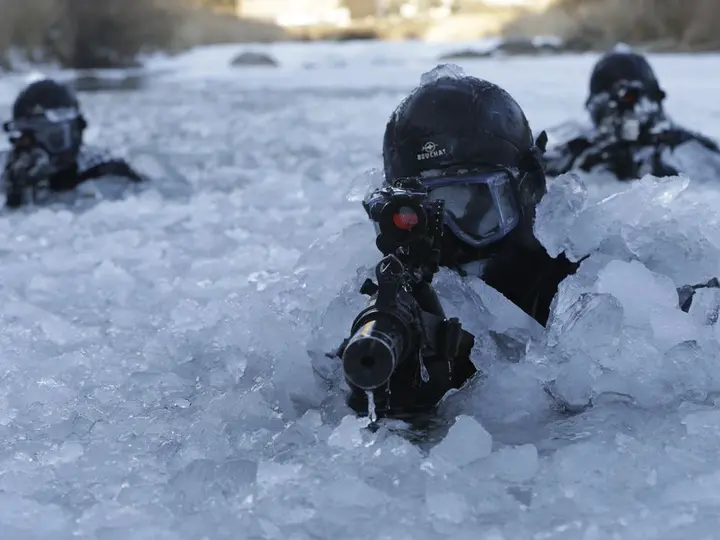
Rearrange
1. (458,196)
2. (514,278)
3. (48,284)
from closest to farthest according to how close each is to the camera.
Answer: (458,196) → (514,278) → (48,284)

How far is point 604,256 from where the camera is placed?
2877 millimetres

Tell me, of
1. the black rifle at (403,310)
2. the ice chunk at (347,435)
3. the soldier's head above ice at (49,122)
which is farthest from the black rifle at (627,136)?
the ice chunk at (347,435)

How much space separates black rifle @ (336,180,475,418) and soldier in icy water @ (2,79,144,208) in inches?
186

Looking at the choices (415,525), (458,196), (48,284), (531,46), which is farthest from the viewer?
(531,46)

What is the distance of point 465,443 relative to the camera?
2262 mm

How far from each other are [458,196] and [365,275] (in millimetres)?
336

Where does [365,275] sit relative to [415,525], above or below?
above

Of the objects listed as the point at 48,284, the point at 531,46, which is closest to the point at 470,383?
the point at 48,284

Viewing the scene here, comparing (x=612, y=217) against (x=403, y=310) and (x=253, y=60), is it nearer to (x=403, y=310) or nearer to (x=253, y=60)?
(x=403, y=310)

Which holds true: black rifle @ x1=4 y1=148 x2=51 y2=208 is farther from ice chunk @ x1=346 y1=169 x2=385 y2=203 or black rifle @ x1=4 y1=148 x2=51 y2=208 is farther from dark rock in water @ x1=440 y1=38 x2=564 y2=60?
dark rock in water @ x1=440 y1=38 x2=564 y2=60

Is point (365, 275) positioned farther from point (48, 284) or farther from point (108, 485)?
point (48, 284)

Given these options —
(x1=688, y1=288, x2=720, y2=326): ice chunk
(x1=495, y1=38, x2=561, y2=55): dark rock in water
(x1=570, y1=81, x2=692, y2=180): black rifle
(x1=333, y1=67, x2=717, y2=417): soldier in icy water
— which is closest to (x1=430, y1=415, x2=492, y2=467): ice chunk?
(x1=333, y1=67, x2=717, y2=417): soldier in icy water

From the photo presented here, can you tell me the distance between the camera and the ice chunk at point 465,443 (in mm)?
2243

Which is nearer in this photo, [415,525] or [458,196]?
[415,525]
